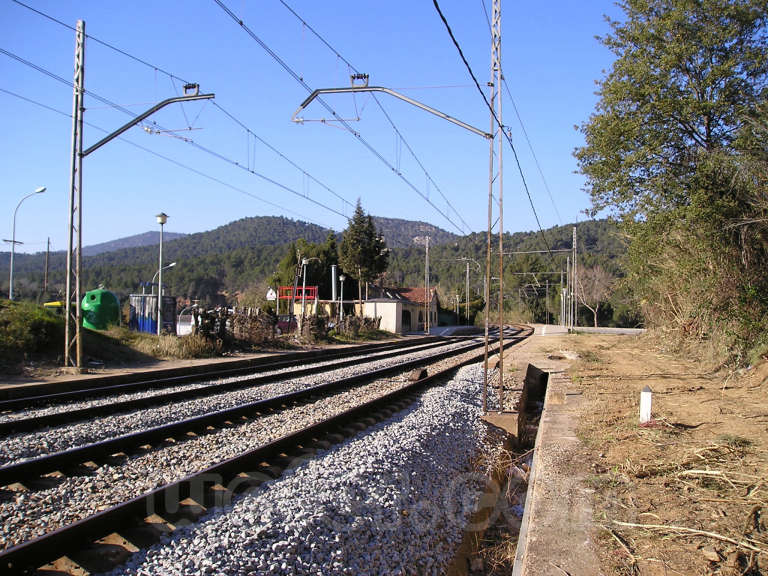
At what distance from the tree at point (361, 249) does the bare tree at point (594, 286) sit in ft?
115

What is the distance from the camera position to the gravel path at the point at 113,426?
7.30 m

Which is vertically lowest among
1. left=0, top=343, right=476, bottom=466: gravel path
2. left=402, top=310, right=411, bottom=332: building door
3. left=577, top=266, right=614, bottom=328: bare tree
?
left=402, top=310, right=411, bottom=332: building door

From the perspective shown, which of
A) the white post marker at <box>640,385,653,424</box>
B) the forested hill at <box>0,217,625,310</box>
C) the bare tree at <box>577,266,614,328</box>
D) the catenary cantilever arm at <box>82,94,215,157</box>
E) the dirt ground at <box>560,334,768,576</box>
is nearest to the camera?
the dirt ground at <box>560,334,768,576</box>

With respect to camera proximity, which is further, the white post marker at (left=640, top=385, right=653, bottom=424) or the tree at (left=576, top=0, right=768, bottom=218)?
the tree at (left=576, top=0, right=768, bottom=218)

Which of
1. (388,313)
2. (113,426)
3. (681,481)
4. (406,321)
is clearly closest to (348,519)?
(681,481)

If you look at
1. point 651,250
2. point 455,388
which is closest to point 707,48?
point 651,250

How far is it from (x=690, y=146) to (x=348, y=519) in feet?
60.9

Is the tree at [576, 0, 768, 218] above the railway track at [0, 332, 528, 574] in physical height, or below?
above

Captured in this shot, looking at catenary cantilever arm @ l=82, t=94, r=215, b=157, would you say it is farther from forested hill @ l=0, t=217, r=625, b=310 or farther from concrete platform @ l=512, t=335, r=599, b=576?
forested hill @ l=0, t=217, r=625, b=310

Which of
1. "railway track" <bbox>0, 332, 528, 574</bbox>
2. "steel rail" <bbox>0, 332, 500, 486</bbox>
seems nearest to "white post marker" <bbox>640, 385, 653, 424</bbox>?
"railway track" <bbox>0, 332, 528, 574</bbox>

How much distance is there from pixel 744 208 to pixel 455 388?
348 inches

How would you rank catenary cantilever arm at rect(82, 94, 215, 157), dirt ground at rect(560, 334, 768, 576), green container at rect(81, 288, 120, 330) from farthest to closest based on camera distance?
green container at rect(81, 288, 120, 330)
catenary cantilever arm at rect(82, 94, 215, 157)
dirt ground at rect(560, 334, 768, 576)

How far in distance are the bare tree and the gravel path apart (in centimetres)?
7099

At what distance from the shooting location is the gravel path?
7.30 m
